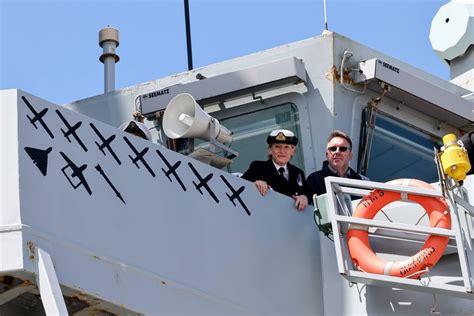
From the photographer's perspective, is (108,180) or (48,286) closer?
(48,286)

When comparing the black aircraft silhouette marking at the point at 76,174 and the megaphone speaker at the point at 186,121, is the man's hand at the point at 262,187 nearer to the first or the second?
the megaphone speaker at the point at 186,121

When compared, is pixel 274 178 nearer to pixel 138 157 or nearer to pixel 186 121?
pixel 186 121

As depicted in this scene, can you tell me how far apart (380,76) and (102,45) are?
3117 millimetres

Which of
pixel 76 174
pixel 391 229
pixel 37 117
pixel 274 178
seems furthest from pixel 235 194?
pixel 37 117

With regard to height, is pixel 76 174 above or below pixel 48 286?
above

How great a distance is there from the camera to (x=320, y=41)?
36.7 ft

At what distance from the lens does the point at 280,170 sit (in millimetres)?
9734

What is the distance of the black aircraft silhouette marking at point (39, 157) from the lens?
25.2 ft

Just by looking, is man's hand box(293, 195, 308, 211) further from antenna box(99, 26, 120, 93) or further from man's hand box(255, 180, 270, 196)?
antenna box(99, 26, 120, 93)

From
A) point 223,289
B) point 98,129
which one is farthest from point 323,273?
point 98,129

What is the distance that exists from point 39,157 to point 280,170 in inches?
99.7

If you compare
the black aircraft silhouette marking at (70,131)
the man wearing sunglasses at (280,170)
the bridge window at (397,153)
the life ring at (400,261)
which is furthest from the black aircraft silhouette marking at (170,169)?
the bridge window at (397,153)

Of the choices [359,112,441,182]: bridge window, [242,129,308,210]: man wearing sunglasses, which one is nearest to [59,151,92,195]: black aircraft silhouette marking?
[242,129,308,210]: man wearing sunglasses

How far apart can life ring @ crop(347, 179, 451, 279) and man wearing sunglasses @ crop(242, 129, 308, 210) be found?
98 centimetres
